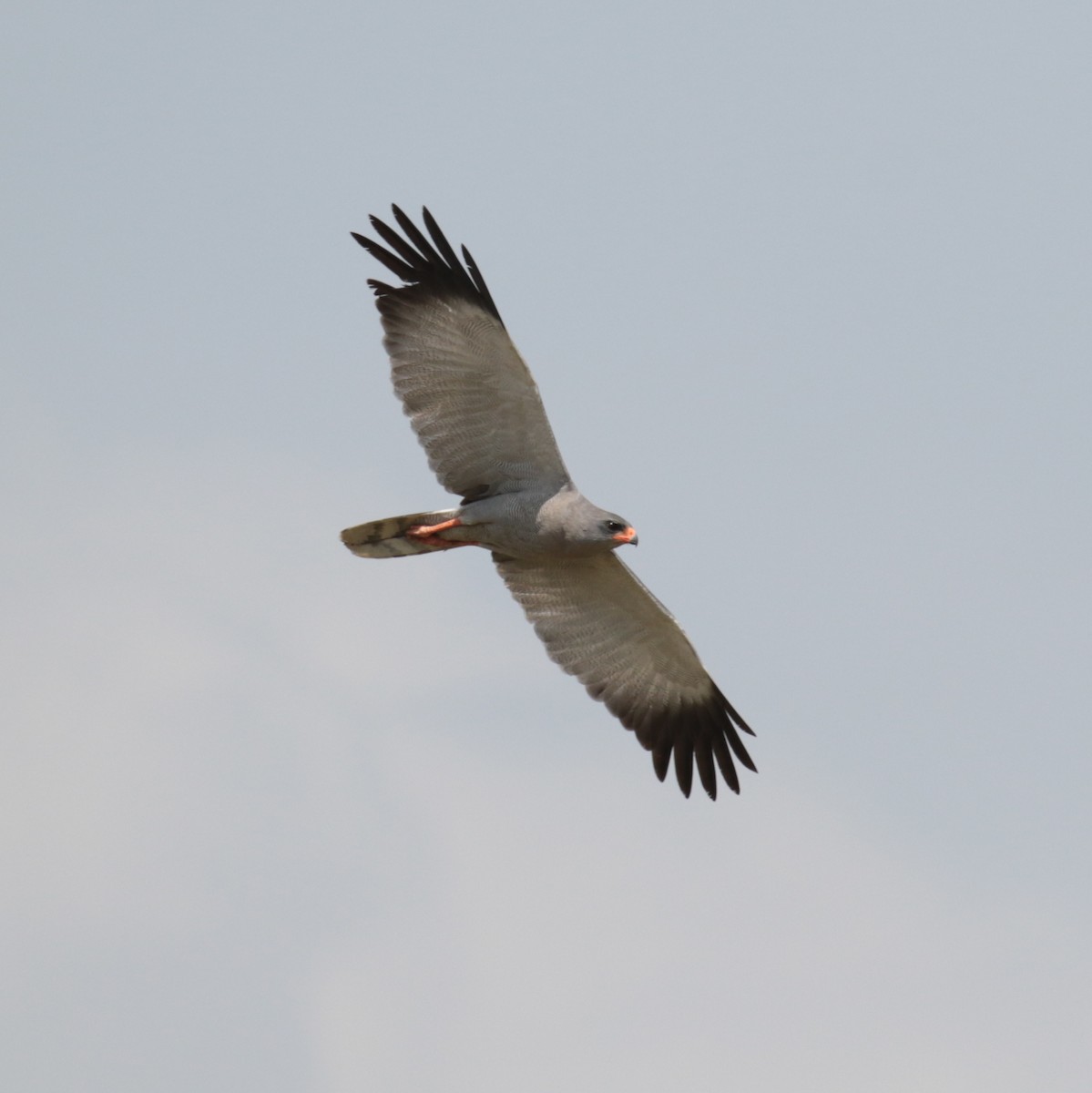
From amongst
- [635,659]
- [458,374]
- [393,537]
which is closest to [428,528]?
[393,537]

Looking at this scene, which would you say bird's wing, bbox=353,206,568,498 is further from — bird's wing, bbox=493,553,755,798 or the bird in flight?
bird's wing, bbox=493,553,755,798

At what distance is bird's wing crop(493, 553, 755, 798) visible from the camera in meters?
19.3

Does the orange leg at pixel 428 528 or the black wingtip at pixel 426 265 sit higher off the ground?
the black wingtip at pixel 426 265

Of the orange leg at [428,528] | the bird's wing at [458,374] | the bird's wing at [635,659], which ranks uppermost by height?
the bird's wing at [458,374]

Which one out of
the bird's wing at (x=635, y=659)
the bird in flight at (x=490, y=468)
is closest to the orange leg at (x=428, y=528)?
the bird in flight at (x=490, y=468)

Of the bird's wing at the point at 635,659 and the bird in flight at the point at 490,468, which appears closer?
the bird in flight at the point at 490,468

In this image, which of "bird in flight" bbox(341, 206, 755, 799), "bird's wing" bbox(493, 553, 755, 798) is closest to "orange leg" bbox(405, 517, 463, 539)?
"bird in flight" bbox(341, 206, 755, 799)

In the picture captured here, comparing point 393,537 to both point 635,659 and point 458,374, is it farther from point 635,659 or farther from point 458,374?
point 635,659

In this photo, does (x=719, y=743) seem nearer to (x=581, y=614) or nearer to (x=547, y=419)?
(x=581, y=614)

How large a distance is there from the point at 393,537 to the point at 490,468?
3.74 feet

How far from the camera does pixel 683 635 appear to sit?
762 inches

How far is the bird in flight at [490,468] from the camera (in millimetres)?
17969

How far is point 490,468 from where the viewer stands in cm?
1842

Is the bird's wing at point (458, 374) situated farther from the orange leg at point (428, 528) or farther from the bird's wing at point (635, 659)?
the bird's wing at point (635, 659)
